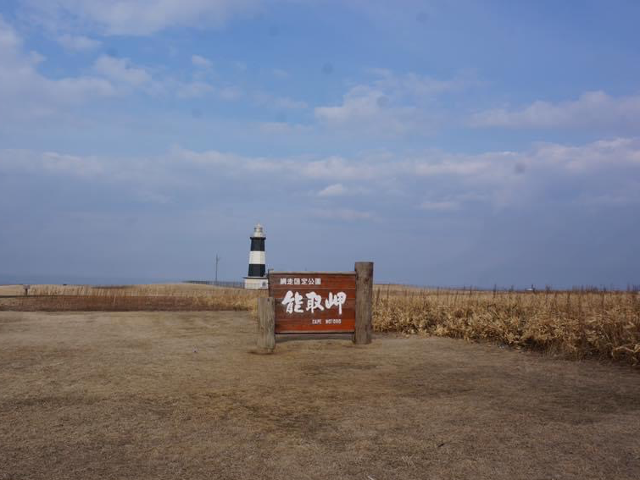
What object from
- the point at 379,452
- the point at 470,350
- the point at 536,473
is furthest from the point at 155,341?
the point at 536,473

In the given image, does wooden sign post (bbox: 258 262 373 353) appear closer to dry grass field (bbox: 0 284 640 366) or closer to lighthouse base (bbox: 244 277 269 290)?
dry grass field (bbox: 0 284 640 366)

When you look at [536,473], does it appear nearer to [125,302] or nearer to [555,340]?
[555,340]

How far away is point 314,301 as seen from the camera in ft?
41.0

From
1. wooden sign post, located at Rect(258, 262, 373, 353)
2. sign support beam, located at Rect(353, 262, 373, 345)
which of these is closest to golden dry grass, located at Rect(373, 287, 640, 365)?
sign support beam, located at Rect(353, 262, 373, 345)

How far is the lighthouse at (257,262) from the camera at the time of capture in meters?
52.8

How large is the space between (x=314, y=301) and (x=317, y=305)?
11 centimetres

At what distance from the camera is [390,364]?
10.2m

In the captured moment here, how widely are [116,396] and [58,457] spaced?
2353 mm

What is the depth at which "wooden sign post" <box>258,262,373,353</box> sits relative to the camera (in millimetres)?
11898

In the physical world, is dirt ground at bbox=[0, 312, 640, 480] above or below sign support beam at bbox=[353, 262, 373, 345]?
below

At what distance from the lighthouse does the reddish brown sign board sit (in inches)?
1588

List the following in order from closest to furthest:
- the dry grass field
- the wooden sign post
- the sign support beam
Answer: the dry grass field → the wooden sign post → the sign support beam

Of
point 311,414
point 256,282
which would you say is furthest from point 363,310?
point 256,282

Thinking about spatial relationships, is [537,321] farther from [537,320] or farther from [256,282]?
[256,282]
